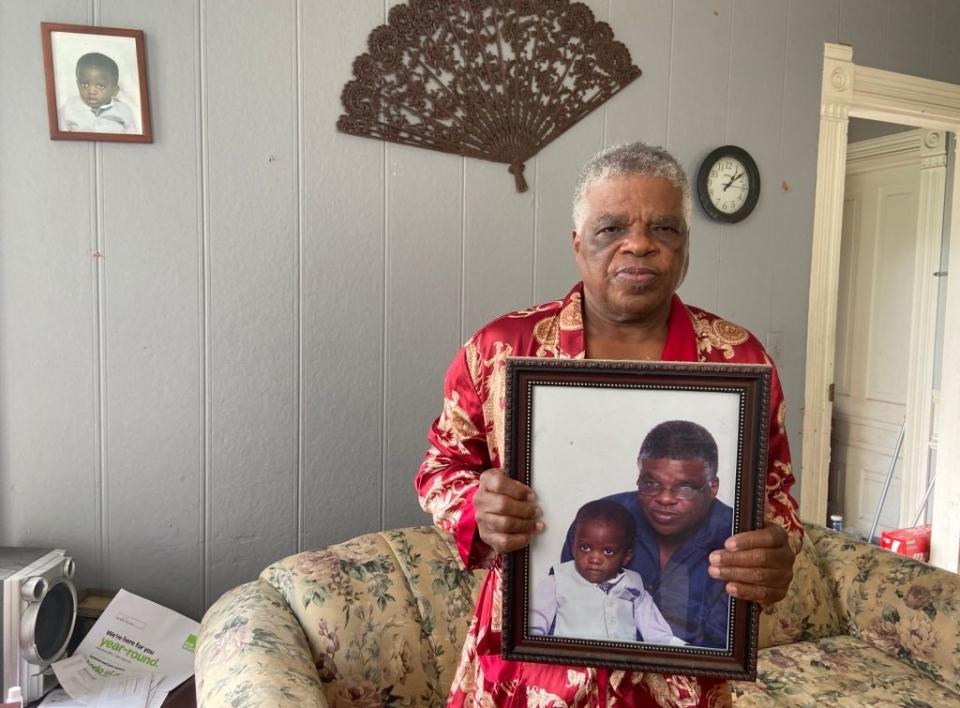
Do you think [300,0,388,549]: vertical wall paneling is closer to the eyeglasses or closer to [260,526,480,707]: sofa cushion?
[260,526,480,707]: sofa cushion

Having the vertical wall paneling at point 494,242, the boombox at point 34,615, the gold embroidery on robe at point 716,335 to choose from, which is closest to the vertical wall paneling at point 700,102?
the vertical wall paneling at point 494,242

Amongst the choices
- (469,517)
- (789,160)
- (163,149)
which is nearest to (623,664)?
(469,517)

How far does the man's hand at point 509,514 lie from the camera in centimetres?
90

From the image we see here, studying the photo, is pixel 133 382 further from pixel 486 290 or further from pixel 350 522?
pixel 486 290

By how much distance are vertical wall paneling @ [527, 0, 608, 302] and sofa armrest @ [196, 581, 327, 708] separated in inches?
46.5

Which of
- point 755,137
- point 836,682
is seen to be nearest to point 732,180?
point 755,137

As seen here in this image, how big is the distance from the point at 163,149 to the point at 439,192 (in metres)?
0.73

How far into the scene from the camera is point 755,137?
254cm

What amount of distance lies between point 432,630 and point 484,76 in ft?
4.92

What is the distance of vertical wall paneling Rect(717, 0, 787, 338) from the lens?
2.50 meters

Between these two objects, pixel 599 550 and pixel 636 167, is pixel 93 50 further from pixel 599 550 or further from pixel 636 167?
pixel 599 550

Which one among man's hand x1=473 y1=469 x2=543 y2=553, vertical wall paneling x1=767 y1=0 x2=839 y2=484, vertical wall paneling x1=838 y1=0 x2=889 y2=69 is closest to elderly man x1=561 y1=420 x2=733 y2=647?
man's hand x1=473 y1=469 x2=543 y2=553

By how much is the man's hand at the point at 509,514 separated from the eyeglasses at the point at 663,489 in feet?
0.43

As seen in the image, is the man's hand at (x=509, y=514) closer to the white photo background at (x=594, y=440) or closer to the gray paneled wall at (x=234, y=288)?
the white photo background at (x=594, y=440)
